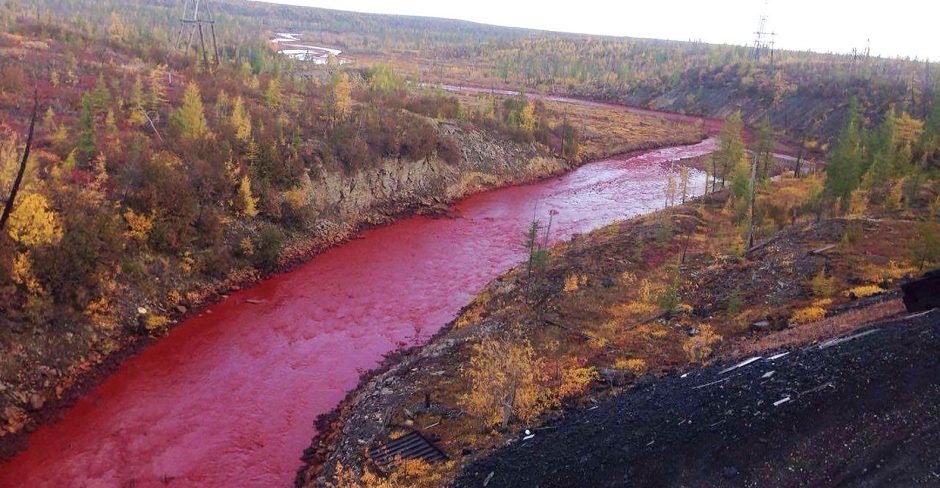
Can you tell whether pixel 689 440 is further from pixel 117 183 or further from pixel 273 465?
pixel 117 183

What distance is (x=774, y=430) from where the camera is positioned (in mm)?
13812

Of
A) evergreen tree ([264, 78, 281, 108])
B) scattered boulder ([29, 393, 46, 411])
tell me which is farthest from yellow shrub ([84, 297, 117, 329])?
evergreen tree ([264, 78, 281, 108])

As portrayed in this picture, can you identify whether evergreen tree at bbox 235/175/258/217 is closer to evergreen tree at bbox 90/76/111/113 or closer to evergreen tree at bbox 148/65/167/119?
evergreen tree at bbox 148/65/167/119

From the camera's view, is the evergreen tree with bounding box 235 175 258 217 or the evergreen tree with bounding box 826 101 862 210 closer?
the evergreen tree with bounding box 826 101 862 210

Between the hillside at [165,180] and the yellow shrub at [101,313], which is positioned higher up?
the hillside at [165,180]

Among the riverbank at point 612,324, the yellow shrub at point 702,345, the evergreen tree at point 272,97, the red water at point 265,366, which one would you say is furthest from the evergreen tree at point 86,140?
the yellow shrub at point 702,345

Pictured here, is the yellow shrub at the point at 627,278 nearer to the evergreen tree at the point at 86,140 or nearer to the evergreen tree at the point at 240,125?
the evergreen tree at the point at 240,125

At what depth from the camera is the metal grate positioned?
724 inches

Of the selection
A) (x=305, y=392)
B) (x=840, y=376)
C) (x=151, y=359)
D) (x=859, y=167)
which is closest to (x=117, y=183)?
(x=151, y=359)

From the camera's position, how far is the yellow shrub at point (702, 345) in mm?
21236

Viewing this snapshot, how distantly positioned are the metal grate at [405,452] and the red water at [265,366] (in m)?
3.35

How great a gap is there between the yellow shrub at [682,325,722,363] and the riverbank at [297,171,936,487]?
6 cm

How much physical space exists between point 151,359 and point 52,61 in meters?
36.2

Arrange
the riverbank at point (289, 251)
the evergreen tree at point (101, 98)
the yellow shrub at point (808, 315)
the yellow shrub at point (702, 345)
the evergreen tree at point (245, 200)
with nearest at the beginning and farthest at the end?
the yellow shrub at point (702, 345) < the yellow shrub at point (808, 315) < the riverbank at point (289, 251) < the evergreen tree at point (245, 200) < the evergreen tree at point (101, 98)
